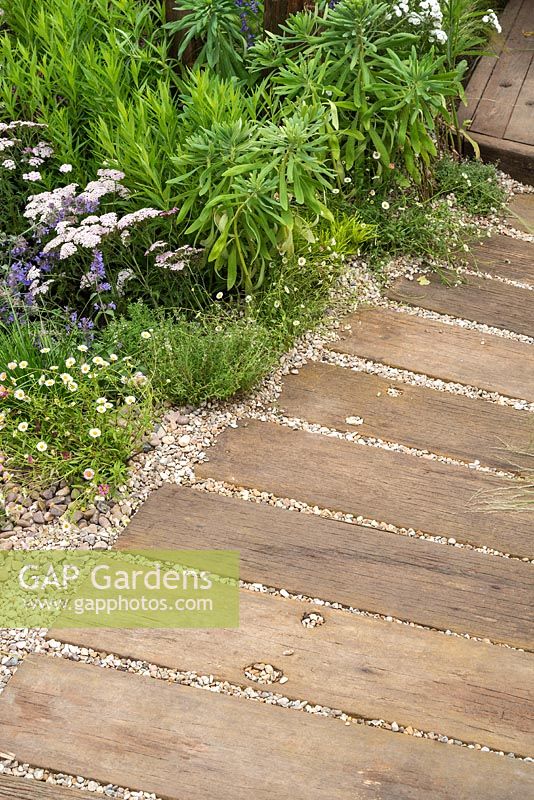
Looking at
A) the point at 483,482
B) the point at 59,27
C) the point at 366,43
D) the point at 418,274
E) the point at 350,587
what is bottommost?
the point at 350,587

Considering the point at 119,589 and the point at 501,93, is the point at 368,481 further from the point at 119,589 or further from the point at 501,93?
the point at 501,93

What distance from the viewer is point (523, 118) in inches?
187

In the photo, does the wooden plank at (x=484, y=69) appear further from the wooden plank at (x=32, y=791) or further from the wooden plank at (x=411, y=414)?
the wooden plank at (x=32, y=791)

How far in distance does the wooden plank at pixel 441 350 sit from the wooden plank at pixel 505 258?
1.53ft


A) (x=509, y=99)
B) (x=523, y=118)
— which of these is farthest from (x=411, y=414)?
(x=509, y=99)

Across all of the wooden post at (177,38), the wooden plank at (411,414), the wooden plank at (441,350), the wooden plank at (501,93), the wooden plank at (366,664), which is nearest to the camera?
the wooden plank at (366,664)

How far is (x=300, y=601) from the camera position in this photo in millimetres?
2576

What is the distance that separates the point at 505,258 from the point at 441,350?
771 mm

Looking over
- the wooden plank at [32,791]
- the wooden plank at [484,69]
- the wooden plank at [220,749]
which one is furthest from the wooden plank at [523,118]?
the wooden plank at [32,791]

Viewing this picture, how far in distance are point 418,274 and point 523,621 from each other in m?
1.80

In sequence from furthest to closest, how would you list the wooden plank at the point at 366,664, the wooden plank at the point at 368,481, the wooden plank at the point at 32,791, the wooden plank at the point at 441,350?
the wooden plank at the point at 441,350
the wooden plank at the point at 368,481
the wooden plank at the point at 366,664
the wooden plank at the point at 32,791

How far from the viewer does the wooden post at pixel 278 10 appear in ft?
12.5

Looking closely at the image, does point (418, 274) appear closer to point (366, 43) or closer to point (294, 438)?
point (366, 43)

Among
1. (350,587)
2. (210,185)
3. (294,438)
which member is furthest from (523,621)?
(210,185)
